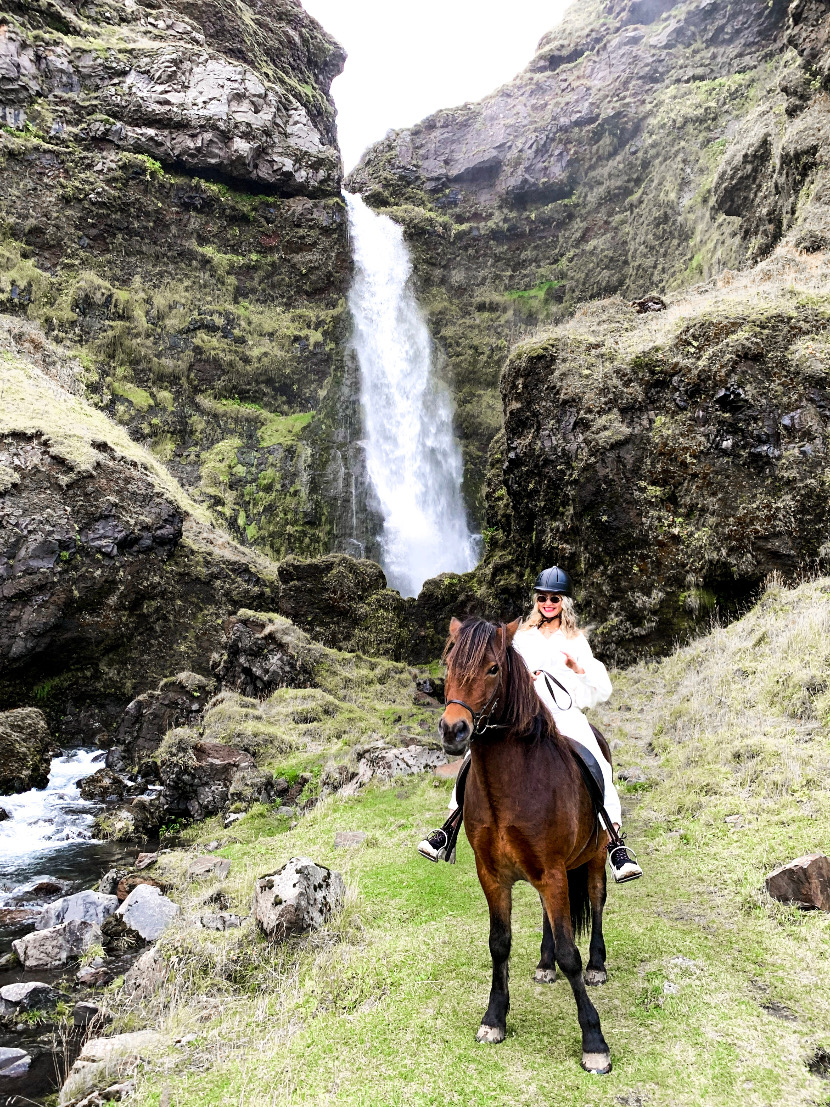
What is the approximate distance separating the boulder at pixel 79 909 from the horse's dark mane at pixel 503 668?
685 cm

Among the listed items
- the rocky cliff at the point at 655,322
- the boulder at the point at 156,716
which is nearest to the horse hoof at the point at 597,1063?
the rocky cliff at the point at 655,322

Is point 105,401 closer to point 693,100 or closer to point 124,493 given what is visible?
point 124,493

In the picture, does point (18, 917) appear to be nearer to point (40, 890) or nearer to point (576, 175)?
point (40, 890)

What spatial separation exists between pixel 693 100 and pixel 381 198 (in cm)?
2314

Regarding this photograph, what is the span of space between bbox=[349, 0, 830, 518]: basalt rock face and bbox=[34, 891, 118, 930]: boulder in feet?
102

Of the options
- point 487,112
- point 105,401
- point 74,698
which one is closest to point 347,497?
point 105,401

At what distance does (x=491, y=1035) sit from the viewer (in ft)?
13.4

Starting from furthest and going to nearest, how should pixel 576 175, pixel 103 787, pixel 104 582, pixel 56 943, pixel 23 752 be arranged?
pixel 576 175
pixel 104 582
pixel 23 752
pixel 103 787
pixel 56 943

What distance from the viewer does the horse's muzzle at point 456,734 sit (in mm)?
3441

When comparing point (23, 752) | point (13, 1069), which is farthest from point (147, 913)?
point (23, 752)

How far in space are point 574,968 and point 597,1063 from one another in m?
0.51

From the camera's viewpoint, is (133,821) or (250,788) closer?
(133,821)

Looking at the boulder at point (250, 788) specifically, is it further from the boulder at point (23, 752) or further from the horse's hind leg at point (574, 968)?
the horse's hind leg at point (574, 968)

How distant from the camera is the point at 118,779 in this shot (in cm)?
1479
